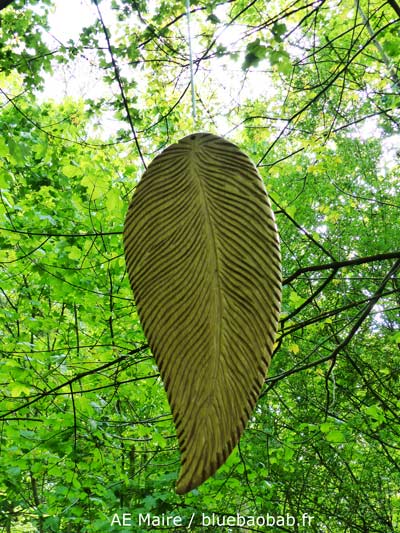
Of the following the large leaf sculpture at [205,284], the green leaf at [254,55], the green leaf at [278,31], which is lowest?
the large leaf sculpture at [205,284]

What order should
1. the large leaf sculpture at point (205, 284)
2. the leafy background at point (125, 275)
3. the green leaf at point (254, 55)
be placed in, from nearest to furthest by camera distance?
the large leaf sculpture at point (205, 284), the green leaf at point (254, 55), the leafy background at point (125, 275)

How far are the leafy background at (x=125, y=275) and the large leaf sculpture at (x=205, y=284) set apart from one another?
61 centimetres

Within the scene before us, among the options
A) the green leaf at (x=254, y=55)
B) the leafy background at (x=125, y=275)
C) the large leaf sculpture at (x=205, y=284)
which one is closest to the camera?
the large leaf sculpture at (x=205, y=284)

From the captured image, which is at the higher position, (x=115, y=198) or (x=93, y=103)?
(x=93, y=103)

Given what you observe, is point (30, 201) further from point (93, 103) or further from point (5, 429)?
point (5, 429)

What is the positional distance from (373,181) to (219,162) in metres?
5.19

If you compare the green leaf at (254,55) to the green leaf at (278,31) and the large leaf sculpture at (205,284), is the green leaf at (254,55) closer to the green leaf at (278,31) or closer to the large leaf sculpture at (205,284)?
the green leaf at (278,31)

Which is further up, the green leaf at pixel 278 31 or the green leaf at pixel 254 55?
the green leaf at pixel 278 31

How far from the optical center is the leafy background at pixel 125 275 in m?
1.88

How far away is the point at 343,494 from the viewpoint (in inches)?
160

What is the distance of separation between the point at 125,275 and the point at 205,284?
6.54 feet

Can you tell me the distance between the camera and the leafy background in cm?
188

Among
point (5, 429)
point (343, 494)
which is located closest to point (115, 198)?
point (5, 429)

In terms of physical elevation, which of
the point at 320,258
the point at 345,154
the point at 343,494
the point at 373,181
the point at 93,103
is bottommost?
the point at 343,494
